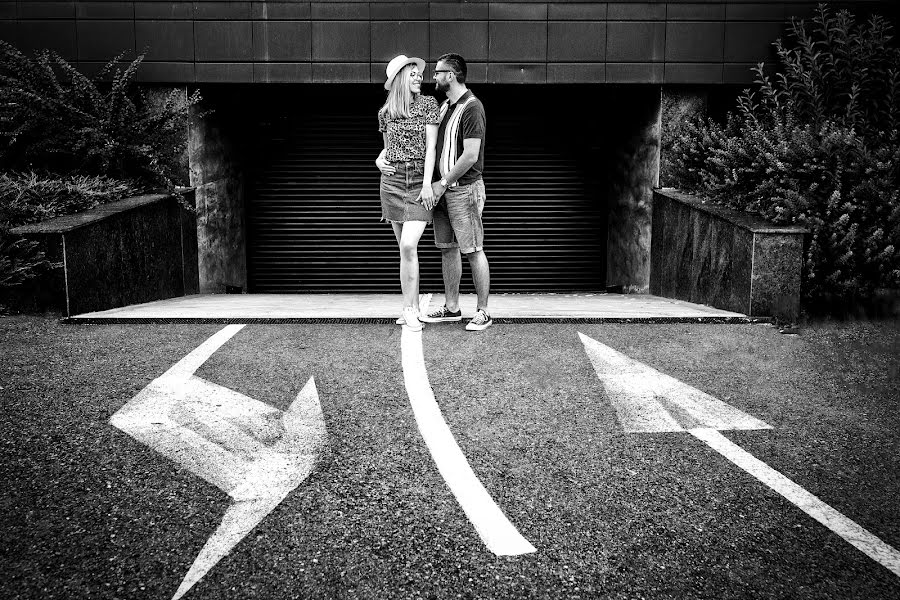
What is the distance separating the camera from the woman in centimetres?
568

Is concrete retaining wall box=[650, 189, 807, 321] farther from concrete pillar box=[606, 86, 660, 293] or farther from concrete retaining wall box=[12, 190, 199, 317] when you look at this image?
concrete retaining wall box=[12, 190, 199, 317]

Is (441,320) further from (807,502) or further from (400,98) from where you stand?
(807,502)

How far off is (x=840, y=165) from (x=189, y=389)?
5.97 m

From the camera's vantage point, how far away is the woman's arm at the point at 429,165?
566cm

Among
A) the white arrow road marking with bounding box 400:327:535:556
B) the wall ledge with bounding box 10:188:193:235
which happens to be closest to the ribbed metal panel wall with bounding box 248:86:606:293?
the wall ledge with bounding box 10:188:193:235

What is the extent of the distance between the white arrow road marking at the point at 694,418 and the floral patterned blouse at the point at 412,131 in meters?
1.96

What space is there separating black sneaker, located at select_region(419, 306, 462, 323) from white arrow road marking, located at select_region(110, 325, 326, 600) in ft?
5.84

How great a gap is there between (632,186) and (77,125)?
23.9 feet

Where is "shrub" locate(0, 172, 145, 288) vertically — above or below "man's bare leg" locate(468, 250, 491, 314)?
above

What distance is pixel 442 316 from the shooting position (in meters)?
6.34

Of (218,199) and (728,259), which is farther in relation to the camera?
(218,199)

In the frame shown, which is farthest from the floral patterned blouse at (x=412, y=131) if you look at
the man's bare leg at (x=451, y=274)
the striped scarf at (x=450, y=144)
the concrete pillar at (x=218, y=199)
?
the concrete pillar at (x=218, y=199)

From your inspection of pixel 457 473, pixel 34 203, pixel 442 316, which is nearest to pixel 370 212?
pixel 34 203

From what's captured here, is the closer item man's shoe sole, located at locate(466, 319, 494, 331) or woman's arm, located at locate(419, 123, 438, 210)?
woman's arm, located at locate(419, 123, 438, 210)
